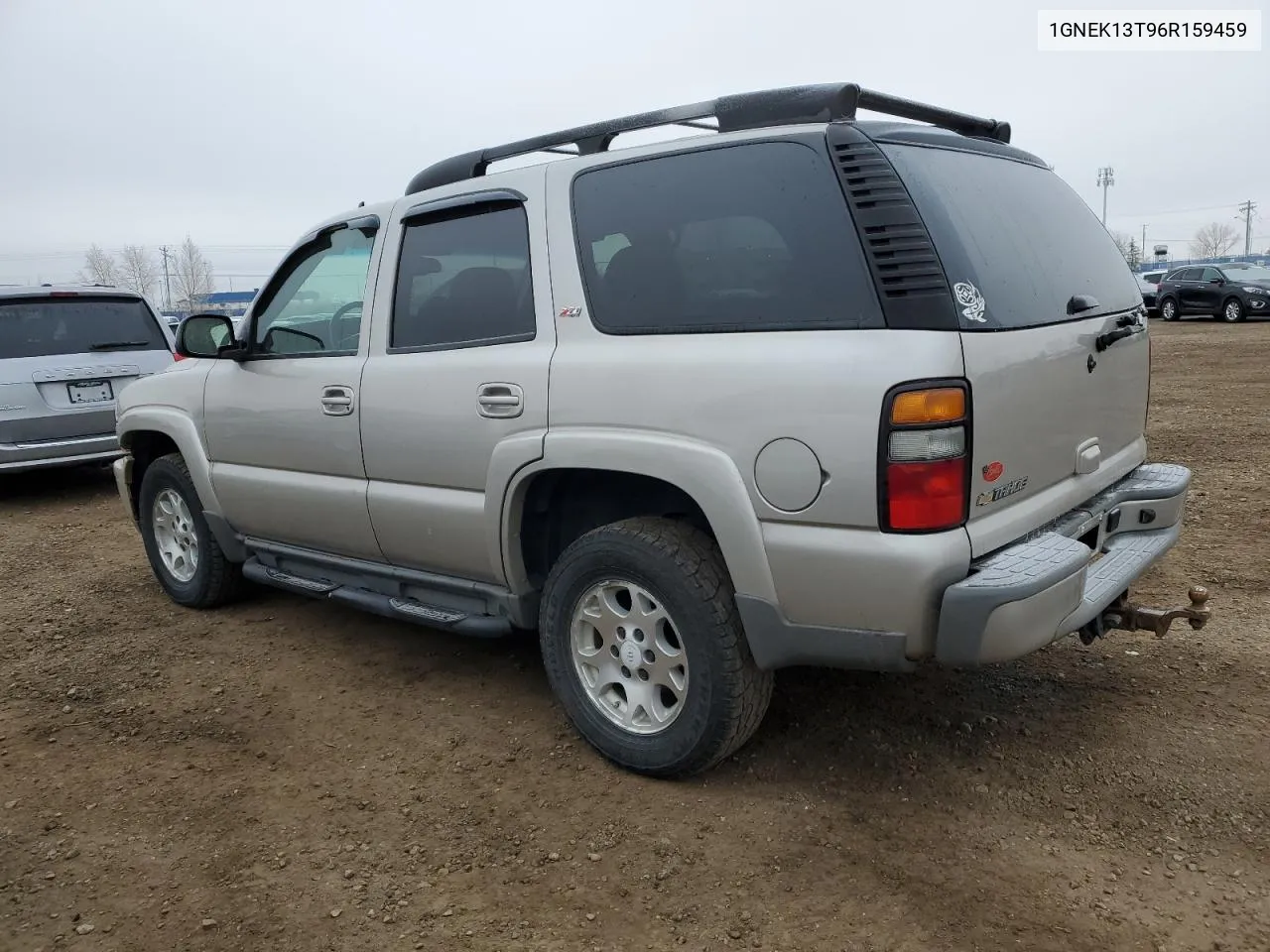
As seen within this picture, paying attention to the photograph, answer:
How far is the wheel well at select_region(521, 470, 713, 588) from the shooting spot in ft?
10.8

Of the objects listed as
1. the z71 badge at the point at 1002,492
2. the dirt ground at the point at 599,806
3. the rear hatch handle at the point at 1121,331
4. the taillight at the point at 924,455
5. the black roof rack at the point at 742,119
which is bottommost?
the dirt ground at the point at 599,806

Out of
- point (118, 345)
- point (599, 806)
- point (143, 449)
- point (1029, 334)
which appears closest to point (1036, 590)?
point (1029, 334)

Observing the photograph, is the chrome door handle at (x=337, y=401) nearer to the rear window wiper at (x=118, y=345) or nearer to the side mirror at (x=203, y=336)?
the side mirror at (x=203, y=336)

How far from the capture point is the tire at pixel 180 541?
5.00 m

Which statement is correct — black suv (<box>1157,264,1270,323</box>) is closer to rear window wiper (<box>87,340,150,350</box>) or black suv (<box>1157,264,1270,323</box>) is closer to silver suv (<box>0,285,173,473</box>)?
rear window wiper (<box>87,340,150,350</box>)

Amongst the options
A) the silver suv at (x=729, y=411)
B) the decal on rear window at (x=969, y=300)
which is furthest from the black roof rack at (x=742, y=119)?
the decal on rear window at (x=969, y=300)

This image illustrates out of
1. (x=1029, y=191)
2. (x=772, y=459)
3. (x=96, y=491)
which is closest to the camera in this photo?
(x=772, y=459)

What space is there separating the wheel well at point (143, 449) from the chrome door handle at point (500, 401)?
2550 millimetres

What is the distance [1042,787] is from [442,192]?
2.95m

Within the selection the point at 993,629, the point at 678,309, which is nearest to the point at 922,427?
the point at 993,629

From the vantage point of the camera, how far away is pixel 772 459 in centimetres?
273

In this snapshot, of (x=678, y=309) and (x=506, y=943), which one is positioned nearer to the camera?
(x=506, y=943)

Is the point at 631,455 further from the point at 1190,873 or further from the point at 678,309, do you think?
the point at 1190,873

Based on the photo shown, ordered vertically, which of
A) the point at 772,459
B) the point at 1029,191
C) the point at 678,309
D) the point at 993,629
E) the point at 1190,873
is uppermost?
the point at 1029,191
